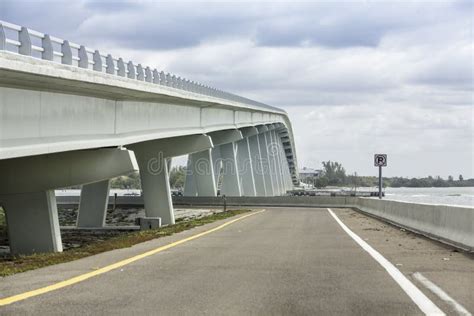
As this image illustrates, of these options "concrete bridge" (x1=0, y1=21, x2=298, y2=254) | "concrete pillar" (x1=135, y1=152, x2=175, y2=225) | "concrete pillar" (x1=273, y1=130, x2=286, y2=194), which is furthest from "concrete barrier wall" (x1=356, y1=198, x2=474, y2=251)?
"concrete pillar" (x1=273, y1=130, x2=286, y2=194)

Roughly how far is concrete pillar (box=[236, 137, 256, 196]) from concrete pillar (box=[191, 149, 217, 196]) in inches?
1079

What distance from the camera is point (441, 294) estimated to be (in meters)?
8.52

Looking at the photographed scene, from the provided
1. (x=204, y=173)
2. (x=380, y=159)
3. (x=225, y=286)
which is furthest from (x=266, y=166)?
(x=225, y=286)

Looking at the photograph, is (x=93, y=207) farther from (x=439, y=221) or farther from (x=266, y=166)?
(x=266, y=166)

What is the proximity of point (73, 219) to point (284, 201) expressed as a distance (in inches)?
856

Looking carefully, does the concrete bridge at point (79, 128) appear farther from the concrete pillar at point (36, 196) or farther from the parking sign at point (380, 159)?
the parking sign at point (380, 159)

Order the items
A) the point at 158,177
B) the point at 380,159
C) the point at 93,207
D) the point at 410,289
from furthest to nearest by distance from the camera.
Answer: the point at 93,207
the point at 158,177
the point at 380,159
the point at 410,289

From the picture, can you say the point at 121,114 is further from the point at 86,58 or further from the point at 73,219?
the point at 73,219

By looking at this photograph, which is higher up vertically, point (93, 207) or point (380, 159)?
point (380, 159)

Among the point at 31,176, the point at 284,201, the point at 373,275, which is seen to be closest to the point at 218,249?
the point at 373,275

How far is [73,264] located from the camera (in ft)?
41.9

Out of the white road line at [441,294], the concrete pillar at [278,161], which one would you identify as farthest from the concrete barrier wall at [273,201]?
the concrete pillar at [278,161]

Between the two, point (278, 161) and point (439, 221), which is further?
point (278, 161)

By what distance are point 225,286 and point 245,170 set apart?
86.8 meters
